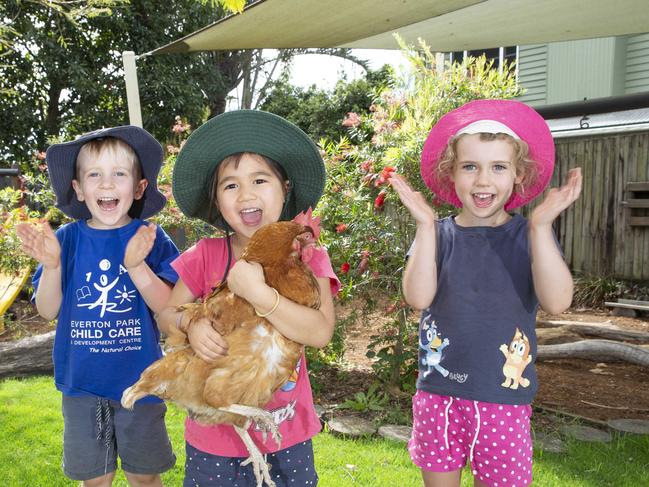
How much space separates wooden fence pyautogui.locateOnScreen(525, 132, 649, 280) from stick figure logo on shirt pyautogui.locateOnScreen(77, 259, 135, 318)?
7984 mm

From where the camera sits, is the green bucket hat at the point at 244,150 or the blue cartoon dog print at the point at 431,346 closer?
the green bucket hat at the point at 244,150

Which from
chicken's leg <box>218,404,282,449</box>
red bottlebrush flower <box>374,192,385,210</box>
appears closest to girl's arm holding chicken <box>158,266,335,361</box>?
chicken's leg <box>218,404,282,449</box>

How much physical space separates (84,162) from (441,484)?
5.99 feet

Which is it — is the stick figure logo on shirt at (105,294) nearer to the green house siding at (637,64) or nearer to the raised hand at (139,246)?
the raised hand at (139,246)

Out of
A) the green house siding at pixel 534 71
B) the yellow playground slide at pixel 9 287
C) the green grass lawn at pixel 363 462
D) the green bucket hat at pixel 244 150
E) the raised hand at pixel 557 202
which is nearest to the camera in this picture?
the raised hand at pixel 557 202

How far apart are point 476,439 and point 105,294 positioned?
1497 mm

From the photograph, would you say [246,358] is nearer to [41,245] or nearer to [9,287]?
[41,245]

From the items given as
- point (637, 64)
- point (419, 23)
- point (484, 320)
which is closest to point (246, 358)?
point (484, 320)

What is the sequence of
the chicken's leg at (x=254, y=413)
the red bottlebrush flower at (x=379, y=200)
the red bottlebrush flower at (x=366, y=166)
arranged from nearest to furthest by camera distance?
the chicken's leg at (x=254, y=413) < the red bottlebrush flower at (x=379, y=200) < the red bottlebrush flower at (x=366, y=166)

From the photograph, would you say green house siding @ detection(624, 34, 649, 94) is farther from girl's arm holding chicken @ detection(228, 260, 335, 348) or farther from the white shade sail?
girl's arm holding chicken @ detection(228, 260, 335, 348)

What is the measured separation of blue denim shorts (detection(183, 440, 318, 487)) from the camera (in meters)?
1.90

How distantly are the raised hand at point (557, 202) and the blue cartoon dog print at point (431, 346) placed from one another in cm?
53

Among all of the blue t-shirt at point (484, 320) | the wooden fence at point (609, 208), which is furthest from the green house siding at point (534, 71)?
the blue t-shirt at point (484, 320)

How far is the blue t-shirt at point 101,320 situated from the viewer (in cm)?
219
